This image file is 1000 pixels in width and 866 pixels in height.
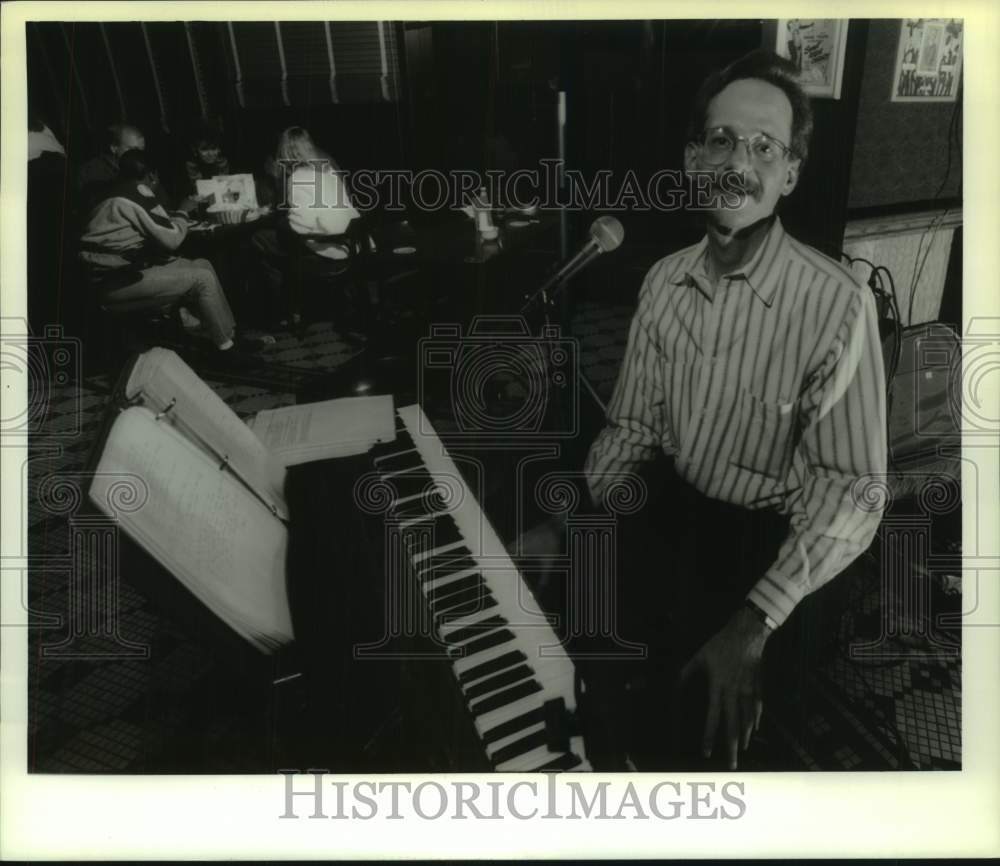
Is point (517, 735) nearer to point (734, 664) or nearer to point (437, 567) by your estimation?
point (437, 567)

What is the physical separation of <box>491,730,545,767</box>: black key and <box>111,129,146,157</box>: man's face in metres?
1.92

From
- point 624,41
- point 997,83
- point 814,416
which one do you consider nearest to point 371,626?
point 814,416

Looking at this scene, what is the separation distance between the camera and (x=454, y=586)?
2.82 m

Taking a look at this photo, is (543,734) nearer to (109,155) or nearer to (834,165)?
(834,165)

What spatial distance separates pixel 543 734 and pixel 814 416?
3.76 ft

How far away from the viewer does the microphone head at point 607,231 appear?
2.78 meters

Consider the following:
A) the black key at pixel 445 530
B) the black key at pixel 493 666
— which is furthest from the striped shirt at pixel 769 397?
the black key at pixel 493 666

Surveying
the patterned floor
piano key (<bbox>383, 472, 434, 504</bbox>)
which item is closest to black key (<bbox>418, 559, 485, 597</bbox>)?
piano key (<bbox>383, 472, 434, 504</bbox>)

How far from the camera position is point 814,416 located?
2779 mm

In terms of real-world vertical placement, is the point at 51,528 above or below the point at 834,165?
below

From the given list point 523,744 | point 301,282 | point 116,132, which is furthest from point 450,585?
point 116,132

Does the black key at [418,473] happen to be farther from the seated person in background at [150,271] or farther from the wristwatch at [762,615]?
the wristwatch at [762,615]

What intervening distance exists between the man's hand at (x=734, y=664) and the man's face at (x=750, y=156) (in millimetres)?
1116

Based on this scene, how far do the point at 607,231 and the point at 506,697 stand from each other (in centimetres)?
130
